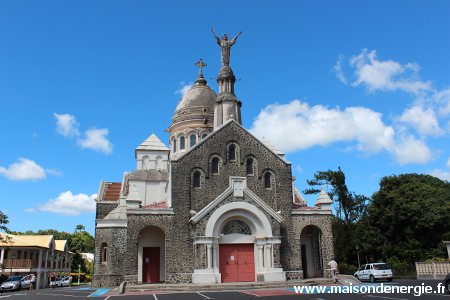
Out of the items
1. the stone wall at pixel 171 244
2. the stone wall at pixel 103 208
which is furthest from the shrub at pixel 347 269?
the stone wall at pixel 103 208

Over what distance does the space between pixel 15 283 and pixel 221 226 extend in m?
20.3

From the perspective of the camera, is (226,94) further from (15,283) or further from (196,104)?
(15,283)

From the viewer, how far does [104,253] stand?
3081cm

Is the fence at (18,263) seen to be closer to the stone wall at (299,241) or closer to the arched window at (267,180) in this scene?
the arched window at (267,180)

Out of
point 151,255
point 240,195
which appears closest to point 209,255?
point 240,195

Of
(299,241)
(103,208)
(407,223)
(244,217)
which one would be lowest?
(299,241)

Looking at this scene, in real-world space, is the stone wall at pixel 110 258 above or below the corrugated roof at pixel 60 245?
below

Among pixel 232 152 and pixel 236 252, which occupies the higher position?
pixel 232 152

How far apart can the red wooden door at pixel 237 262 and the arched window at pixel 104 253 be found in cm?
857

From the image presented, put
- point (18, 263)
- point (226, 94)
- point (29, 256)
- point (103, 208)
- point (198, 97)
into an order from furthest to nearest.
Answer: point (29, 256), point (198, 97), point (18, 263), point (103, 208), point (226, 94)

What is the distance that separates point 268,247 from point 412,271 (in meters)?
14.4

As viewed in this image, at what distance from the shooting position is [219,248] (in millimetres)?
28312

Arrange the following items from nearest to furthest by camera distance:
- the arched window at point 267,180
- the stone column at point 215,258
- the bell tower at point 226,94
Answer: the stone column at point 215,258
the arched window at point 267,180
the bell tower at point 226,94

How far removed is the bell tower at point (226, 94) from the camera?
34.4m
